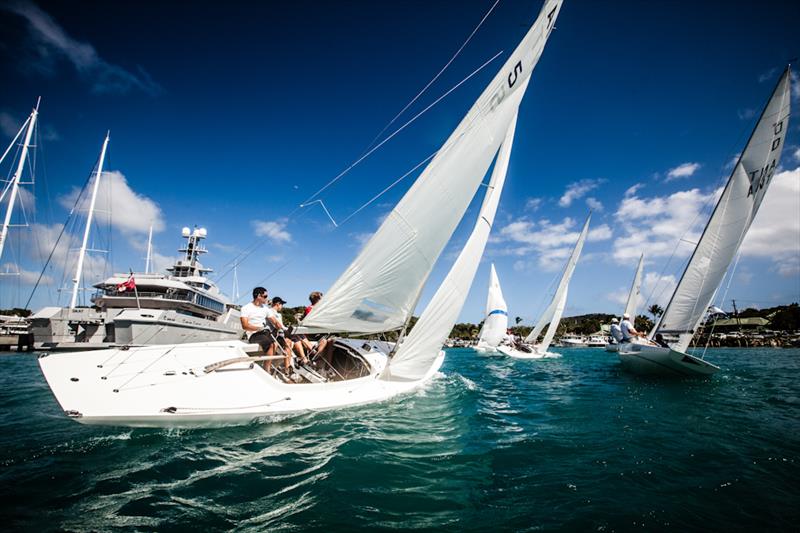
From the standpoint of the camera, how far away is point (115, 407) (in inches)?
159

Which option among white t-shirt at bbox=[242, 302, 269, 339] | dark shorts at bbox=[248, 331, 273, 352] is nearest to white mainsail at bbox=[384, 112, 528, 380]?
dark shorts at bbox=[248, 331, 273, 352]

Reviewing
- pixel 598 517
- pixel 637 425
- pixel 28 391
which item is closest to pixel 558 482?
pixel 598 517

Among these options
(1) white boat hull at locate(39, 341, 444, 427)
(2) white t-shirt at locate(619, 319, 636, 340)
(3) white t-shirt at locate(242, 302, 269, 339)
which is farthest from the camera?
(2) white t-shirt at locate(619, 319, 636, 340)

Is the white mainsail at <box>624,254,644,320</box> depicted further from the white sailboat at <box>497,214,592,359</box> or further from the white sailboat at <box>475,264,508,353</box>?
the white sailboat at <box>475,264,508,353</box>

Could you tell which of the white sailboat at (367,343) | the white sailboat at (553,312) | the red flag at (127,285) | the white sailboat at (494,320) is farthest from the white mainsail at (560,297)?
the red flag at (127,285)

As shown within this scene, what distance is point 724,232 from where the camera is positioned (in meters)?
Answer: 11.5

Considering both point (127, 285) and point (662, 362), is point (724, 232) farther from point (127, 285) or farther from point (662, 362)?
point (127, 285)

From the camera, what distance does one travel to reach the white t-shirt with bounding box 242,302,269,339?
6.62 metres

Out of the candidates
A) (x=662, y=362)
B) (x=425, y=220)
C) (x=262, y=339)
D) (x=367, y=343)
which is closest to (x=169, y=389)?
(x=262, y=339)

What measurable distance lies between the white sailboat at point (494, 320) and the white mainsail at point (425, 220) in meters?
25.9

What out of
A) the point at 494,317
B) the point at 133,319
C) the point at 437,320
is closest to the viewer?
the point at 437,320

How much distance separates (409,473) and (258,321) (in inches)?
180

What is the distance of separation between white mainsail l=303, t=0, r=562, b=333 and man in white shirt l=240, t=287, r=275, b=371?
36.3 inches

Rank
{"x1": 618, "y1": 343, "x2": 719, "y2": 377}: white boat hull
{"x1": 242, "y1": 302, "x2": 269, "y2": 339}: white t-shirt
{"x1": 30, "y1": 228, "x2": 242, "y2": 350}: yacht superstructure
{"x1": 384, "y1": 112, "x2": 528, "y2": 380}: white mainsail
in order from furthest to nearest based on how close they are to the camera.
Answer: {"x1": 30, "y1": 228, "x2": 242, "y2": 350}: yacht superstructure
{"x1": 618, "y1": 343, "x2": 719, "y2": 377}: white boat hull
{"x1": 384, "y1": 112, "x2": 528, "y2": 380}: white mainsail
{"x1": 242, "y1": 302, "x2": 269, "y2": 339}: white t-shirt
